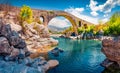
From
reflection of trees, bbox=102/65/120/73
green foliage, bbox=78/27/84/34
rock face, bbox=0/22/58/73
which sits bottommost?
reflection of trees, bbox=102/65/120/73

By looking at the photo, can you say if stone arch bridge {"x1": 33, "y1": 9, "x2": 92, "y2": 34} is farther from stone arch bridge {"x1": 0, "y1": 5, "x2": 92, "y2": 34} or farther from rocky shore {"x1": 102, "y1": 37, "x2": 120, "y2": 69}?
rocky shore {"x1": 102, "y1": 37, "x2": 120, "y2": 69}

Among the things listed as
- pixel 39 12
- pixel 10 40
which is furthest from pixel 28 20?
pixel 10 40

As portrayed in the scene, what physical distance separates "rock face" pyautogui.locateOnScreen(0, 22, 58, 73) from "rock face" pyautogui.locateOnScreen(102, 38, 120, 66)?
1330cm

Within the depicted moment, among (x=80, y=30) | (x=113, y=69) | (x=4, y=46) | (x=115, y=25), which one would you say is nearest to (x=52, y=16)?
(x=80, y=30)

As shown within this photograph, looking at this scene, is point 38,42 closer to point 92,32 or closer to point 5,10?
point 5,10

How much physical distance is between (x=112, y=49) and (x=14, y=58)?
21.5 m

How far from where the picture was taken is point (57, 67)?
43.7 m

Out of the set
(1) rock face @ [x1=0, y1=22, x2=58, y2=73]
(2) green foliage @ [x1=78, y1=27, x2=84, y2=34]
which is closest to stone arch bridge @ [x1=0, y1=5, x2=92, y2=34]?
(2) green foliage @ [x1=78, y1=27, x2=84, y2=34]

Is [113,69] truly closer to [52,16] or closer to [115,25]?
[115,25]

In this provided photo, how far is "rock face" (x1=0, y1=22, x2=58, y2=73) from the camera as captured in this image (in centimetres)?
3388

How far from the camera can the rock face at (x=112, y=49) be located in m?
41.4

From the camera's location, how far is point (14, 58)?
4303 centimetres

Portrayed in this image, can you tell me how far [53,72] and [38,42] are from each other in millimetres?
36352

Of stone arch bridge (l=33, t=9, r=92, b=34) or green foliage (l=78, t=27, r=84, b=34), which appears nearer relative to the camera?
stone arch bridge (l=33, t=9, r=92, b=34)
